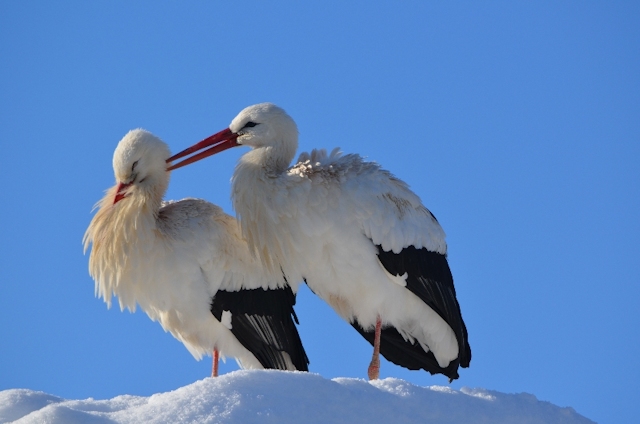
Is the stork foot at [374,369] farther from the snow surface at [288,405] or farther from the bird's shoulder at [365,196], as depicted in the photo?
the snow surface at [288,405]

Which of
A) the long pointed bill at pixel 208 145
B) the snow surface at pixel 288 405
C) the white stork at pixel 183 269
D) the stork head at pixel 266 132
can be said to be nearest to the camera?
the snow surface at pixel 288 405

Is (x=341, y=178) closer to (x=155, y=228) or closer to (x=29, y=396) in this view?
(x=155, y=228)

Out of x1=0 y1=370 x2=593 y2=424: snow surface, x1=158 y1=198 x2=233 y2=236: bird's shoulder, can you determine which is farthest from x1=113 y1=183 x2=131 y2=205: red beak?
x1=0 y1=370 x2=593 y2=424: snow surface

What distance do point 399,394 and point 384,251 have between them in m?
2.74

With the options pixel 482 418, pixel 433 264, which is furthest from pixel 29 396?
pixel 433 264

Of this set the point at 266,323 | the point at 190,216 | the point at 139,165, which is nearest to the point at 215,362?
the point at 266,323

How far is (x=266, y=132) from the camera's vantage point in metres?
8.00

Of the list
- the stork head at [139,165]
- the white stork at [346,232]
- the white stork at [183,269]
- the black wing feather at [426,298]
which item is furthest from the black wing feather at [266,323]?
the stork head at [139,165]

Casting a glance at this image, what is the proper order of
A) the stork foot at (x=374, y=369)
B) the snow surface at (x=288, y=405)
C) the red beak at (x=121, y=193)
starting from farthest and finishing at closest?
the red beak at (x=121, y=193) < the stork foot at (x=374, y=369) < the snow surface at (x=288, y=405)

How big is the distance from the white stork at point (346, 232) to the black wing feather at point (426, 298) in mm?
11

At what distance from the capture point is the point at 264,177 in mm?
7633

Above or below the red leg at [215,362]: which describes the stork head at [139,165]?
above

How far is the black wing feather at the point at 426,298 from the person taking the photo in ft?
25.3

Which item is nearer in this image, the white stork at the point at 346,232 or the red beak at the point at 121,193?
the white stork at the point at 346,232
